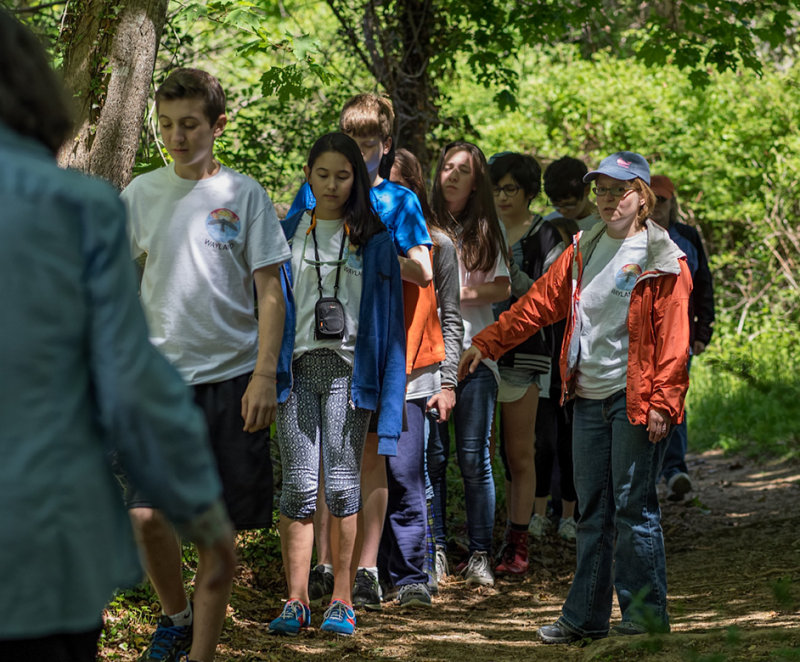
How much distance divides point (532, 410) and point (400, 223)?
174cm

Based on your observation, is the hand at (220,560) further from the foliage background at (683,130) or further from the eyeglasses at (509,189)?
the foliage background at (683,130)

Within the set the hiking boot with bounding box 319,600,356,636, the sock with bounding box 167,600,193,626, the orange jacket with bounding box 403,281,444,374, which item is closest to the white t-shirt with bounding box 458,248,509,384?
the orange jacket with bounding box 403,281,444,374

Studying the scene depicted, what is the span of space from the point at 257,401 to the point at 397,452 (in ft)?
5.93

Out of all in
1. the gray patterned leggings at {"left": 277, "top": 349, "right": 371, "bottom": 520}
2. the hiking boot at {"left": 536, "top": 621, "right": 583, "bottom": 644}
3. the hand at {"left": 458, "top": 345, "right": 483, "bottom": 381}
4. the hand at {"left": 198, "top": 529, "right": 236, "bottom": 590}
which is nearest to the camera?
the hand at {"left": 198, "top": 529, "right": 236, "bottom": 590}

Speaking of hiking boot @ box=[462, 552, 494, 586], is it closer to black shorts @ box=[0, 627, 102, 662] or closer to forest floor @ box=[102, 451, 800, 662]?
forest floor @ box=[102, 451, 800, 662]

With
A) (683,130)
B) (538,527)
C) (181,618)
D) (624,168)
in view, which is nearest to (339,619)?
(181,618)

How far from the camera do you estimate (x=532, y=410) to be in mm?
6645

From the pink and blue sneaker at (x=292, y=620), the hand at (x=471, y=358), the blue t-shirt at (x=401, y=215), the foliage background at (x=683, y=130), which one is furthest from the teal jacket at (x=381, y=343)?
the foliage background at (x=683, y=130)

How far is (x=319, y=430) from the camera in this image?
193 inches

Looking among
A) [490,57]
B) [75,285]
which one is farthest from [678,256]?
[490,57]

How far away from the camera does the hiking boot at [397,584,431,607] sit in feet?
18.6

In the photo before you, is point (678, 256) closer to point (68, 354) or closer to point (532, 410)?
point (532, 410)

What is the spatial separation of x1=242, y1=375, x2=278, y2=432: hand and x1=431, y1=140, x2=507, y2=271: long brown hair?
2.45 m

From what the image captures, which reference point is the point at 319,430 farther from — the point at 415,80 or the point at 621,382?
the point at 415,80
